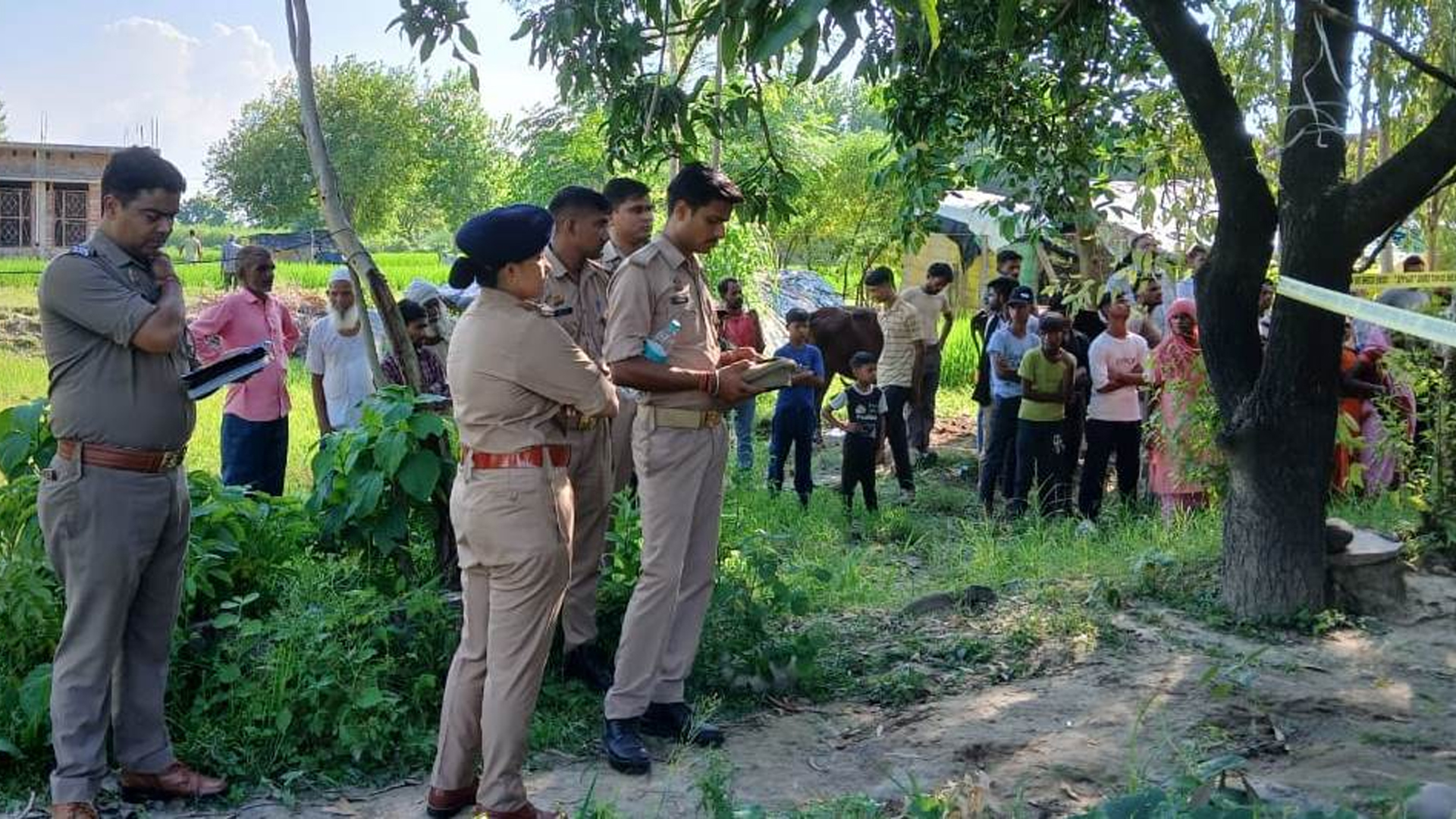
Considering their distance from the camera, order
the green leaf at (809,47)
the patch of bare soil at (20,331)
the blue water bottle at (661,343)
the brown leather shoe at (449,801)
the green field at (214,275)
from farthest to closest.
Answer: the green field at (214,275)
the patch of bare soil at (20,331)
the blue water bottle at (661,343)
the brown leather shoe at (449,801)
the green leaf at (809,47)

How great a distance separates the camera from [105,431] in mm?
4098

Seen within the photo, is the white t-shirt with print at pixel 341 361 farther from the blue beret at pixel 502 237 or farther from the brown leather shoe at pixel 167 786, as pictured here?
the blue beret at pixel 502 237

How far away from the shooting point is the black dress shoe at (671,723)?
4.93 m

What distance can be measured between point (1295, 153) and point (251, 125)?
156 feet

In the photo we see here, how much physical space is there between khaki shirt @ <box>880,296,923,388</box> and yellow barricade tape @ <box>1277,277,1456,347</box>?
5.78 meters

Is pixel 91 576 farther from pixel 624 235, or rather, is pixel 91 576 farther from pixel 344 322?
pixel 344 322

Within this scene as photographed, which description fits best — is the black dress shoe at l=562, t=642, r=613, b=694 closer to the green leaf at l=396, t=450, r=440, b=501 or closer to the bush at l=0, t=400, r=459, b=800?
the bush at l=0, t=400, r=459, b=800

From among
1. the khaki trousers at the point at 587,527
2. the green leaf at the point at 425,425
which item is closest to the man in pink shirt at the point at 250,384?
the green leaf at the point at 425,425

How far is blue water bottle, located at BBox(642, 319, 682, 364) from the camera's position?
15.6 ft

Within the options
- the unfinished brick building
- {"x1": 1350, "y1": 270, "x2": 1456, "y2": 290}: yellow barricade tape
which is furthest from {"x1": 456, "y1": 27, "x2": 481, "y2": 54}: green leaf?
the unfinished brick building

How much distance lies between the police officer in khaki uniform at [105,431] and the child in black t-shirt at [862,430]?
5.99 metres

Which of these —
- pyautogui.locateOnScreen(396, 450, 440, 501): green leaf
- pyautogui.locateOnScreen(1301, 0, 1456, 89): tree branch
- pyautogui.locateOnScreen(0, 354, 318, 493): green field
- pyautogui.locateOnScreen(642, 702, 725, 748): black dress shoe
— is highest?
pyautogui.locateOnScreen(1301, 0, 1456, 89): tree branch

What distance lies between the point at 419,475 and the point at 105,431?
4.37ft

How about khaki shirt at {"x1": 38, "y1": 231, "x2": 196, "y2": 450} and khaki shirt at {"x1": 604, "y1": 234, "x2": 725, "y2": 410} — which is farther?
khaki shirt at {"x1": 604, "y1": 234, "x2": 725, "y2": 410}
